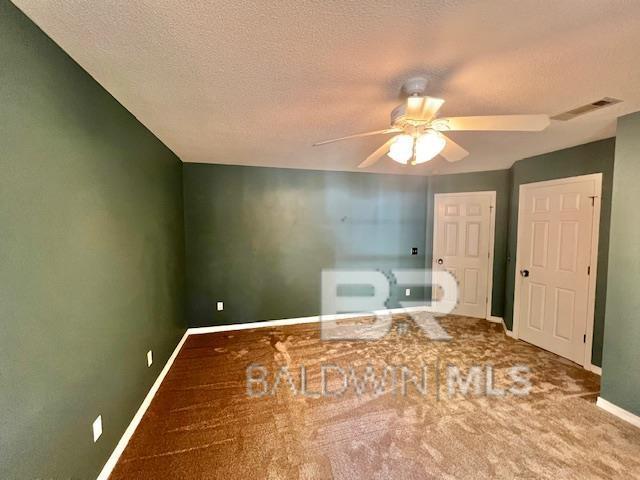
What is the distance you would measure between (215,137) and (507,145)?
9.66 feet

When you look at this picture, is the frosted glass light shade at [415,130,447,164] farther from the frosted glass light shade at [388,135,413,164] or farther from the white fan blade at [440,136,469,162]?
the white fan blade at [440,136,469,162]

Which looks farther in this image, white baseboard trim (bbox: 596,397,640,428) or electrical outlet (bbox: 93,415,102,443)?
white baseboard trim (bbox: 596,397,640,428)

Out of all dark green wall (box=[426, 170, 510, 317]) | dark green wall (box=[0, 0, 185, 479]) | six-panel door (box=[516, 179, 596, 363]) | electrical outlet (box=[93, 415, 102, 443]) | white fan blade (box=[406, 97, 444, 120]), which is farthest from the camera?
dark green wall (box=[426, 170, 510, 317])

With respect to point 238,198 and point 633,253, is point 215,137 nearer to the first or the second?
point 238,198

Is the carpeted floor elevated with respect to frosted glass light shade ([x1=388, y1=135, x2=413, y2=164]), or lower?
lower

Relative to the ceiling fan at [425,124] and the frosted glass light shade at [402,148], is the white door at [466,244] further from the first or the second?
the frosted glass light shade at [402,148]

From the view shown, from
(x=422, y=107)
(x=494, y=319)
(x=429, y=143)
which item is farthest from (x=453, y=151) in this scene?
(x=494, y=319)

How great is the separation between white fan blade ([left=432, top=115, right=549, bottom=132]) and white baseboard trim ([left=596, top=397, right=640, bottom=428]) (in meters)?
2.26

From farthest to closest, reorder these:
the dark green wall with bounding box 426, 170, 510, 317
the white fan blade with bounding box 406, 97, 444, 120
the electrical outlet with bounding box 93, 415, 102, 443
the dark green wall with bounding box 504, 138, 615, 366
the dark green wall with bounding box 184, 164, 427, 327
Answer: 1. the dark green wall with bounding box 426, 170, 510, 317
2. the dark green wall with bounding box 184, 164, 427, 327
3. the dark green wall with bounding box 504, 138, 615, 366
4. the electrical outlet with bounding box 93, 415, 102, 443
5. the white fan blade with bounding box 406, 97, 444, 120

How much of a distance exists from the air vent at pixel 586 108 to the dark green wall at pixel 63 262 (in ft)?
10.1

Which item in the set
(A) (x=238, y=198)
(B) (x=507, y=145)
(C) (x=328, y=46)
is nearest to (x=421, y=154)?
(C) (x=328, y=46)

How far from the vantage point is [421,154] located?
164cm

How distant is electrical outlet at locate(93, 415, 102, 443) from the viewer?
150cm

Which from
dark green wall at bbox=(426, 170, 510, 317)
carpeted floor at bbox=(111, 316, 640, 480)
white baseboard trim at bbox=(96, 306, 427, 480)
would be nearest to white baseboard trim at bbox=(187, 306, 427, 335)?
white baseboard trim at bbox=(96, 306, 427, 480)
